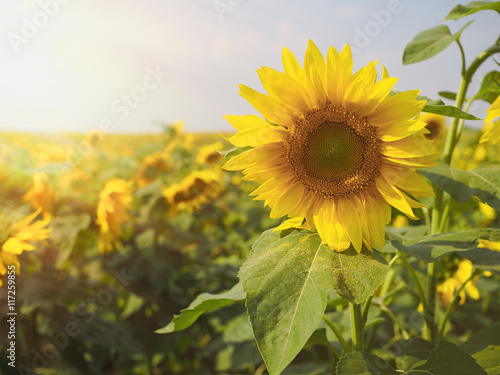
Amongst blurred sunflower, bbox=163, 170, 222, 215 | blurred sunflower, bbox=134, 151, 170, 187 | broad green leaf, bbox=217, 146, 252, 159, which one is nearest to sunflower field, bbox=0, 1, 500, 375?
broad green leaf, bbox=217, 146, 252, 159

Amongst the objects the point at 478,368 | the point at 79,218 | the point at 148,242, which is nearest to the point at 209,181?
the point at 148,242

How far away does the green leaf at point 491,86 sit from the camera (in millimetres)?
1015

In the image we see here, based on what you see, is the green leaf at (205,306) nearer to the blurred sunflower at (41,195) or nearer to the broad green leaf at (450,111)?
the broad green leaf at (450,111)

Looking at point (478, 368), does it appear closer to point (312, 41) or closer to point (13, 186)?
point (312, 41)

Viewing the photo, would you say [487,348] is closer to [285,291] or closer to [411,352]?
[411,352]

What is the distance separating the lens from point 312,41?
0.77 metres

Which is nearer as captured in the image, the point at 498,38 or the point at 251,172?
the point at 251,172

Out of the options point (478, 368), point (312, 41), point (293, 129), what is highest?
point (312, 41)

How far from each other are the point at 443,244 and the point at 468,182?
0.70 ft

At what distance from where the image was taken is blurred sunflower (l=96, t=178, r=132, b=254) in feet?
6.30

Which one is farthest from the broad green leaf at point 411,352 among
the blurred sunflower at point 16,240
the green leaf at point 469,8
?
the blurred sunflower at point 16,240

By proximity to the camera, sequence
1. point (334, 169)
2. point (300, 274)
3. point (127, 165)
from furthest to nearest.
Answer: point (127, 165), point (334, 169), point (300, 274)

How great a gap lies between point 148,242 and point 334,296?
1.35 m

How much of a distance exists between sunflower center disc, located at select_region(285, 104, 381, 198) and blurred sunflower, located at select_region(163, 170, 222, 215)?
5.31ft
